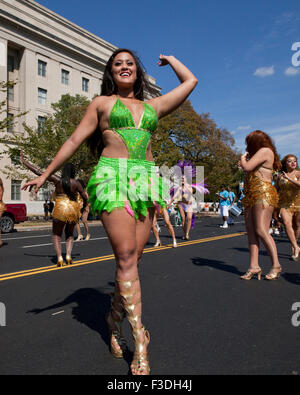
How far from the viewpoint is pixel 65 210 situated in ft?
21.2

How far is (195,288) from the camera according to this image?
4.62m

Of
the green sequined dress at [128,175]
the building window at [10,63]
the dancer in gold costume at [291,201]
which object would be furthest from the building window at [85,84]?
the green sequined dress at [128,175]

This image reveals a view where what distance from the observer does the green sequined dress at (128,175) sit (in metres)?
2.45

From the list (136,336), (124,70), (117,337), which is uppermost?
(124,70)

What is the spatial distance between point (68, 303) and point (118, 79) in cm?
253

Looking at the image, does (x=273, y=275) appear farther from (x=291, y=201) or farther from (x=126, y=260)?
(x=126, y=260)

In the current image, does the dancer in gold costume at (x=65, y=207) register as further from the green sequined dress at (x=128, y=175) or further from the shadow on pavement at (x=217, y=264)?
the green sequined dress at (x=128, y=175)

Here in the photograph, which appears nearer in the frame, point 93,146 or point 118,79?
point 118,79

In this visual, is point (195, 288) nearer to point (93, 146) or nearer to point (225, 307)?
point (225, 307)

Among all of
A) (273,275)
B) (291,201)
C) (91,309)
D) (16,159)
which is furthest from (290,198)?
(16,159)

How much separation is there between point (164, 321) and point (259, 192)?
8.47ft

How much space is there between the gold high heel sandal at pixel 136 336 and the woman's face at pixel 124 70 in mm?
1487

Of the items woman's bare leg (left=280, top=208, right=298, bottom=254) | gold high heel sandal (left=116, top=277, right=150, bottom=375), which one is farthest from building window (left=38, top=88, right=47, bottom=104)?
gold high heel sandal (left=116, top=277, right=150, bottom=375)

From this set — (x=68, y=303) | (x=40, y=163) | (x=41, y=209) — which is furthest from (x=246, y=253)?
(x=41, y=209)
